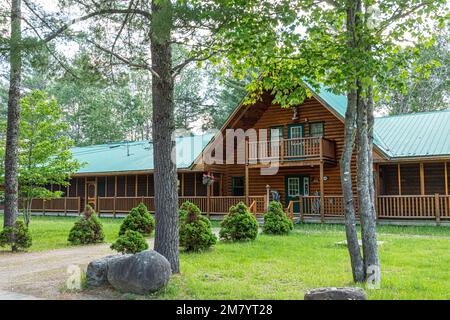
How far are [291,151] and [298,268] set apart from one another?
11.1 metres

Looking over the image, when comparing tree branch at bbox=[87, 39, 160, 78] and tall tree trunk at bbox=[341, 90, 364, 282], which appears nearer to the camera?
tall tree trunk at bbox=[341, 90, 364, 282]

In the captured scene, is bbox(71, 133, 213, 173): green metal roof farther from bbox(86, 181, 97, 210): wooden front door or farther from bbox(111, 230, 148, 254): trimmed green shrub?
bbox(111, 230, 148, 254): trimmed green shrub

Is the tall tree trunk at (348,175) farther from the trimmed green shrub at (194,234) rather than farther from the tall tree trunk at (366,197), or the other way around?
the trimmed green shrub at (194,234)

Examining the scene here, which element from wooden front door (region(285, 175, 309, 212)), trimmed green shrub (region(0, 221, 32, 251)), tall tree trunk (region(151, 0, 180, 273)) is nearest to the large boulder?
tall tree trunk (region(151, 0, 180, 273))

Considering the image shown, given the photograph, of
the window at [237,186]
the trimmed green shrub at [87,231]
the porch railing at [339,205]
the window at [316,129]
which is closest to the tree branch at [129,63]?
the trimmed green shrub at [87,231]

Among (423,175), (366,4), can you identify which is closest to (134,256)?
(366,4)

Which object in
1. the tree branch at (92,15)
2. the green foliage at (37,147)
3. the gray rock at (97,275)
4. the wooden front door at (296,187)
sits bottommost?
the gray rock at (97,275)

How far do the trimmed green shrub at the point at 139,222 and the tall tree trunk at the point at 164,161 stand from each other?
603 cm

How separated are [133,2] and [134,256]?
15.9 ft

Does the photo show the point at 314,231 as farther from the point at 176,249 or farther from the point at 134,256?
the point at 134,256

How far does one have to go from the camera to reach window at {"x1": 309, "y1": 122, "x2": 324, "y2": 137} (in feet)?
64.9

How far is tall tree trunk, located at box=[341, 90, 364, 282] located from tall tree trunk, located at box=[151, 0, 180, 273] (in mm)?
3068

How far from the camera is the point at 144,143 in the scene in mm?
28969

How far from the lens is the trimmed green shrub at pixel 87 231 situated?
12.9 metres
